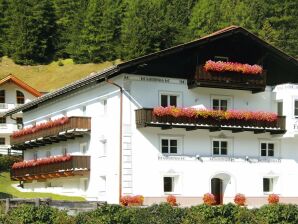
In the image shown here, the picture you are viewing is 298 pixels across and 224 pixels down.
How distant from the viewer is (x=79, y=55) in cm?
12350

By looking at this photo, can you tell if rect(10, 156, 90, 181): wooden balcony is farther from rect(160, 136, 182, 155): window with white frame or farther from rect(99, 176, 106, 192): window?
rect(160, 136, 182, 155): window with white frame

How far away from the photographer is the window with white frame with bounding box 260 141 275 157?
4462cm

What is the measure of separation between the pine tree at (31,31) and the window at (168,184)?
90219 millimetres

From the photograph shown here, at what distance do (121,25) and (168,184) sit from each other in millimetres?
91671

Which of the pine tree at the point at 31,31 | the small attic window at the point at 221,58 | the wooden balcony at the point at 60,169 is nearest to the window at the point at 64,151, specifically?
the wooden balcony at the point at 60,169

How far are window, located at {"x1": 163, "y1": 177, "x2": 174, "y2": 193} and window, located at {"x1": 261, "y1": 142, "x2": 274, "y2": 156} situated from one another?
6.84m

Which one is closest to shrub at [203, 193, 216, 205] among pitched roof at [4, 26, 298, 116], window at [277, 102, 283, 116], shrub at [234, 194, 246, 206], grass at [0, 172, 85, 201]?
shrub at [234, 194, 246, 206]

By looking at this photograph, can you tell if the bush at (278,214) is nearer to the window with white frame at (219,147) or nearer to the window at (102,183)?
the window with white frame at (219,147)

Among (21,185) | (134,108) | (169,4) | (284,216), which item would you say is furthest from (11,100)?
(169,4)

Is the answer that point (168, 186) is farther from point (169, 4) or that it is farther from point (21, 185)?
point (169, 4)

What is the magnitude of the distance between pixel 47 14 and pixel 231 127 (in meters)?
106

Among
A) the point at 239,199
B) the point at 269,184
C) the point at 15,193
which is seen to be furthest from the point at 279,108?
the point at 15,193

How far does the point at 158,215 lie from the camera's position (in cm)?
2575

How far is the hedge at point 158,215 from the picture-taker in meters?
24.9
